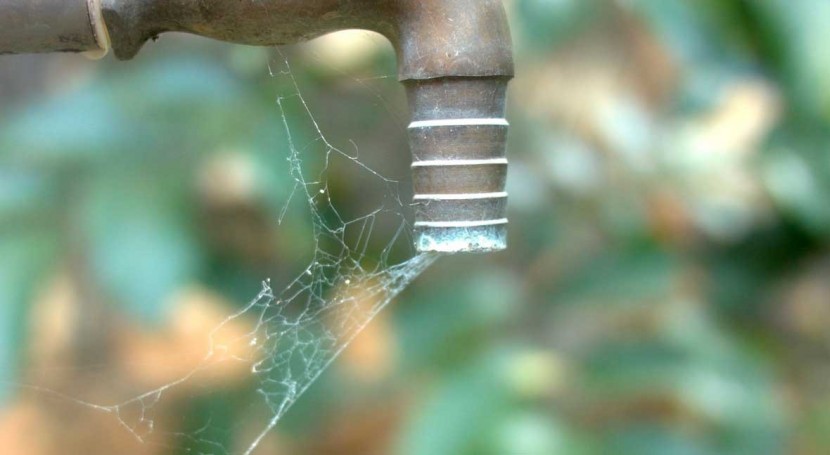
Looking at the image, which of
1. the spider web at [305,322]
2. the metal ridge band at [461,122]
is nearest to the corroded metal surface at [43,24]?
the metal ridge band at [461,122]

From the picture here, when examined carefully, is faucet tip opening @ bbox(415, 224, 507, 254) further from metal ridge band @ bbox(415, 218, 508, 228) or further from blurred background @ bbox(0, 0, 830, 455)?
blurred background @ bbox(0, 0, 830, 455)

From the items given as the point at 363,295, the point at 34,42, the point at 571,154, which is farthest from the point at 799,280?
the point at 34,42

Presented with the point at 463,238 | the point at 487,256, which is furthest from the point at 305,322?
the point at 487,256

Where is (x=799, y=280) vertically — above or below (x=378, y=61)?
below

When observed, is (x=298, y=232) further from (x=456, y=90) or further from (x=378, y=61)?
(x=456, y=90)

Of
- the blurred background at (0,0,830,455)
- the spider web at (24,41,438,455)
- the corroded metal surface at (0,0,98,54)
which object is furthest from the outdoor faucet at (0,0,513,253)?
the blurred background at (0,0,830,455)
